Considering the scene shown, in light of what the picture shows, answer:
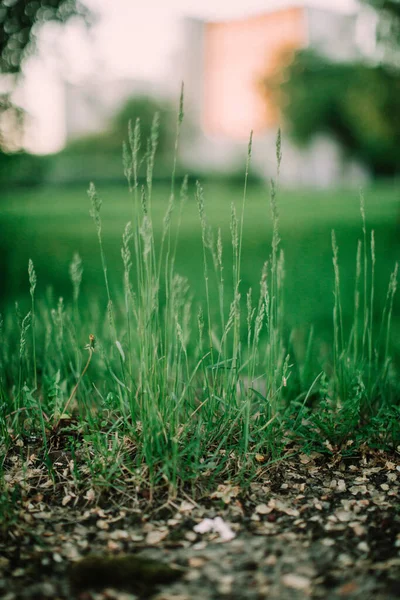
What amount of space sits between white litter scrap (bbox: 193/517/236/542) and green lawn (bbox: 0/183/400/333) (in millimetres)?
1828

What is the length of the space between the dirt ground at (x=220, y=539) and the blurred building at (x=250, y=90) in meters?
18.8

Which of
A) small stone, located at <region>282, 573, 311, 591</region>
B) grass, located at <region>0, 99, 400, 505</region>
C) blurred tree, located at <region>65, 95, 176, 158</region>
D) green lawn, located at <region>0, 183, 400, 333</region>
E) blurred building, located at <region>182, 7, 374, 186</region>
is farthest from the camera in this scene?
blurred tree, located at <region>65, 95, 176, 158</region>

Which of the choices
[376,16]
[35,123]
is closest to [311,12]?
[376,16]

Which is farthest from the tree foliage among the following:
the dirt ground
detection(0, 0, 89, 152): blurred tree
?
the dirt ground

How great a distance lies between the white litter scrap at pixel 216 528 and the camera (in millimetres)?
1557

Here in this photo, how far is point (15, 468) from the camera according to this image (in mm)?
1854

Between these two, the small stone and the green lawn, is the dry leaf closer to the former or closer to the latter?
the small stone

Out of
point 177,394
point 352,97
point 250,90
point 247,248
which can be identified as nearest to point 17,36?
point 247,248

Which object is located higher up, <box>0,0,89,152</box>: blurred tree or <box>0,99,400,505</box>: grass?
<box>0,0,89,152</box>: blurred tree

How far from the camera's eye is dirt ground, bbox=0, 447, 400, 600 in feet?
4.45

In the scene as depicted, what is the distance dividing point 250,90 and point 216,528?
73.7 feet

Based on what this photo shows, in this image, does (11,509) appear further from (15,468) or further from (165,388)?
(165,388)

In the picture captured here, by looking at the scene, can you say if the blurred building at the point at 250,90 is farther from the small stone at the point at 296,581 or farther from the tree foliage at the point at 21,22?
the small stone at the point at 296,581

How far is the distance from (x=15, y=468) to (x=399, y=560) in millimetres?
1094
